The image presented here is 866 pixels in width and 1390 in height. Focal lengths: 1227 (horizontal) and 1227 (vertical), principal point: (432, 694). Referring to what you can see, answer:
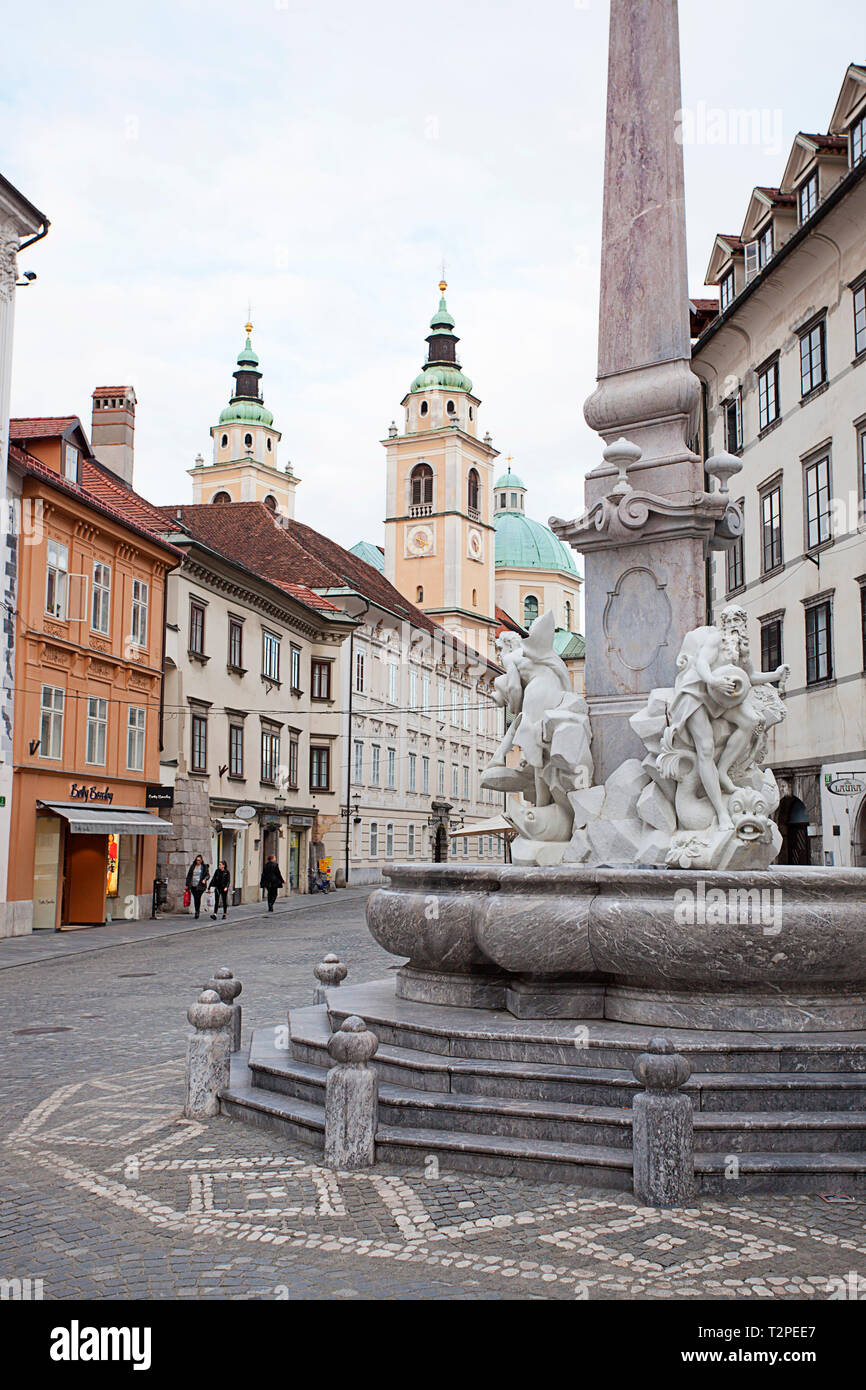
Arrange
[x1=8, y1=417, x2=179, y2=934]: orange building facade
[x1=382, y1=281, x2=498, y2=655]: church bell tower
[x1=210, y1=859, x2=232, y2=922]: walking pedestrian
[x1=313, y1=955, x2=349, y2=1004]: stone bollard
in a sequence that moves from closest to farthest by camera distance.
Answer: [x1=313, y1=955, x2=349, y2=1004]: stone bollard → [x1=8, y1=417, x2=179, y2=934]: orange building facade → [x1=210, y1=859, x2=232, y2=922]: walking pedestrian → [x1=382, y1=281, x2=498, y2=655]: church bell tower

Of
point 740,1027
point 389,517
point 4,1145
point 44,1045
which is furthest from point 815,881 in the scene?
point 389,517

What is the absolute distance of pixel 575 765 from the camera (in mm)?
9070

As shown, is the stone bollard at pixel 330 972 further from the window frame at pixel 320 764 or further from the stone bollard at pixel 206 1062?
the window frame at pixel 320 764

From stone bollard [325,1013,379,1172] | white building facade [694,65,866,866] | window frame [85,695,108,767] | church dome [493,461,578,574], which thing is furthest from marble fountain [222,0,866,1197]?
church dome [493,461,578,574]

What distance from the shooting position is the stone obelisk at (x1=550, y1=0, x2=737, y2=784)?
9.55m

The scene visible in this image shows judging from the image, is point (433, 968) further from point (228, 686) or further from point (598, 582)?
point (228, 686)

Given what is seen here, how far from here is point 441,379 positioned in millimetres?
84500

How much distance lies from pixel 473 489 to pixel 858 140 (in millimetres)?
60744

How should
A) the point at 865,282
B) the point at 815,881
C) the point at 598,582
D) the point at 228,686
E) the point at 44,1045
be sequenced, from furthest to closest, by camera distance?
1. the point at 228,686
2. the point at 865,282
3. the point at 44,1045
4. the point at 598,582
5. the point at 815,881

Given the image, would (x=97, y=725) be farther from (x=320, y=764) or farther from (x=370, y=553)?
(x=370, y=553)

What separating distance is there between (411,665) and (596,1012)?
50.1 meters

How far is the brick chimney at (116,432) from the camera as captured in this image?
3775 centimetres

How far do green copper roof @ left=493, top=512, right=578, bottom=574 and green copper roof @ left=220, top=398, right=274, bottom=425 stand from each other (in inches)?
1127

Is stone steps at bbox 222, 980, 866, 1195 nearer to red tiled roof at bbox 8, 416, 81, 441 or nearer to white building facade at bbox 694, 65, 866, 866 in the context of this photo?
white building facade at bbox 694, 65, 866, 866
